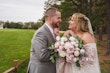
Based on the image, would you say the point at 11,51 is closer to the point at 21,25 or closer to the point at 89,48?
the point at 89,48

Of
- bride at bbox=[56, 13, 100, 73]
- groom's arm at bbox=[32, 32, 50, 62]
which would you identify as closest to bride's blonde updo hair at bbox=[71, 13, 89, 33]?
bride at bbox=[56, 13, 100, 73]

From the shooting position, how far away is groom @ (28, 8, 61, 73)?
633 centimetres

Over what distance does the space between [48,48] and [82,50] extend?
2.06 ft

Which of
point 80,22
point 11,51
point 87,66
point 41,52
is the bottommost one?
point 11,51

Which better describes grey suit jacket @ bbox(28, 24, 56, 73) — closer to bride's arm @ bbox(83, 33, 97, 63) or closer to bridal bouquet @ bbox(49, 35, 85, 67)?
bridal bouquet @ bbox(49, 35, 85, 67)

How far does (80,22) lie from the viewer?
6719 millimetres

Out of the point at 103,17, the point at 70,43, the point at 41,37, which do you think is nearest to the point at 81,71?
the point at 70,43

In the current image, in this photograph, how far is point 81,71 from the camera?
22.4ft

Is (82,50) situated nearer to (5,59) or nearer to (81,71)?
(81,71)

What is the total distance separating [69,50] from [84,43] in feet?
1.18

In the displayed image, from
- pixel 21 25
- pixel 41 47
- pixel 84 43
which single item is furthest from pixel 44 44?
pixel 21 25

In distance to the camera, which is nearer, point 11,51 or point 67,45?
point 67,45

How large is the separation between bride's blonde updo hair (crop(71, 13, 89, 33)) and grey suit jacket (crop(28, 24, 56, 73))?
1.78ft

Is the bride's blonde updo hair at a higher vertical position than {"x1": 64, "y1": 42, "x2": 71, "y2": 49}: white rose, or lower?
higher
